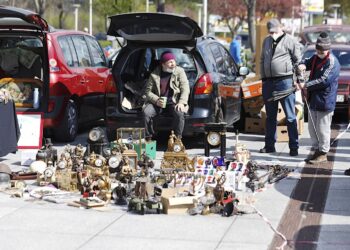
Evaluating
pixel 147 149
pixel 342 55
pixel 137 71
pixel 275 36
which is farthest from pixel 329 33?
pixel 147 149

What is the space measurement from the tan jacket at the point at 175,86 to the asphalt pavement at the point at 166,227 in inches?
102

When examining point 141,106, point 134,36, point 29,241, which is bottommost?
point 29,241

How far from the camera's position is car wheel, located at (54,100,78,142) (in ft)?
41.1

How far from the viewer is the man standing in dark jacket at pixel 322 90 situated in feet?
35.0

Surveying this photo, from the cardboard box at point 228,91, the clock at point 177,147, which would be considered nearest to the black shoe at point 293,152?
the cardboard box at point 228,91

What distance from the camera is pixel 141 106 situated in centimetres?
1192

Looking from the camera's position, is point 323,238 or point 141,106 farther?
point 141,106

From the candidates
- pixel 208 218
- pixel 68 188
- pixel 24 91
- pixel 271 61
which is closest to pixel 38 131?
pixel 24 91

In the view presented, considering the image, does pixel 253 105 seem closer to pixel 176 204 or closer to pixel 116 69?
pixel 116 69

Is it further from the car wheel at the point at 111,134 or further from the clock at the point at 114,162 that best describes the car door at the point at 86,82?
the clock at the point at 114,162

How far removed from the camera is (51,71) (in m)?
12.3

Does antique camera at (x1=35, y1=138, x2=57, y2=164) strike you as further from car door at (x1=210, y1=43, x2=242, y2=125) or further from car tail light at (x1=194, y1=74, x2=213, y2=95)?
car door at (x1=210, y1=43, x2=242, y2=125)

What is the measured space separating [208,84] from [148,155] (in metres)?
1.66

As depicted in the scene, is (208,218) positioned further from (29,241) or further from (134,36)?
(134,36)
